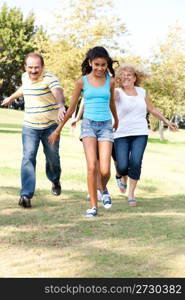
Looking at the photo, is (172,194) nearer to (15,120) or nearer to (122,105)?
(122,105)

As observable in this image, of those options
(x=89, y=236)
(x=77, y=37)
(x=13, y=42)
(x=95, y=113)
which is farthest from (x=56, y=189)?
(x=13, y=42)

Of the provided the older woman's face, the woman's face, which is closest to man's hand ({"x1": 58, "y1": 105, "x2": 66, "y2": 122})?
the woman's face

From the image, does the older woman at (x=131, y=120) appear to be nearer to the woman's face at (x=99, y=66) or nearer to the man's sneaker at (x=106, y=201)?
the man's sneaker at (x=106, y=201)

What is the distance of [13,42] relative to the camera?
72.2 metres

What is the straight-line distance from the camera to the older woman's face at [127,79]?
9070 millimetres

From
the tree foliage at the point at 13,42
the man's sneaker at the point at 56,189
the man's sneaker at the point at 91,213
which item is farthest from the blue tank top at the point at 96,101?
the tree foliage at the point at 13,42

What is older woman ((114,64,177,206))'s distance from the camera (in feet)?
29.7

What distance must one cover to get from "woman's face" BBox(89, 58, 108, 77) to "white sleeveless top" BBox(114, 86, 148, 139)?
1.29 m

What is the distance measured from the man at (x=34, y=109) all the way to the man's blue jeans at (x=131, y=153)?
0.99m

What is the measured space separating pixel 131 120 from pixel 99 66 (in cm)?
150

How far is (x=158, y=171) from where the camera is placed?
15680mm

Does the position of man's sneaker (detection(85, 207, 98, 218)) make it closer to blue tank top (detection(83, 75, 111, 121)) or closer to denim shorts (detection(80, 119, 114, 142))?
denim shorts (detection(80, 119, 114, 142))

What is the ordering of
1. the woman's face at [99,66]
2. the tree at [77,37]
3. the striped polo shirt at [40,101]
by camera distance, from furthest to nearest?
the tree at [77,37]
the striped polo shirt at [40,101]
the woman's face at [99,66]

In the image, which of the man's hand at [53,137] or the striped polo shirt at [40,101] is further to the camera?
the striped polo shirt at [40,101]
